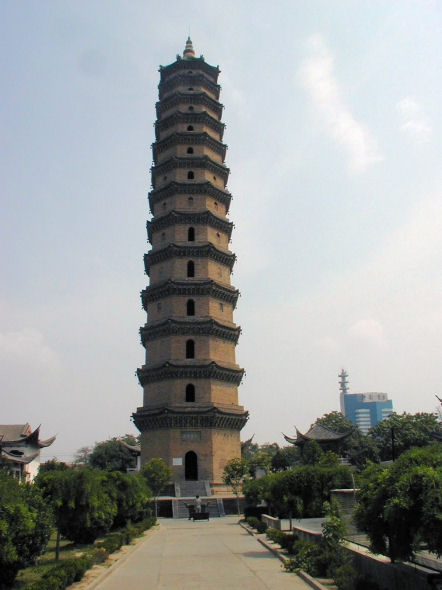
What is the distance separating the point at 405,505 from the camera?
7.87m

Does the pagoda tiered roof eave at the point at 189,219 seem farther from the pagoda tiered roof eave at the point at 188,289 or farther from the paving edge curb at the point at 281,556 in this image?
the paving edge curb at the point at 281,556

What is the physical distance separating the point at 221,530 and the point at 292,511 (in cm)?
596

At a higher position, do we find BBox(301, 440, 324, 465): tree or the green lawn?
BBox(301, 440, 324, 465): tree

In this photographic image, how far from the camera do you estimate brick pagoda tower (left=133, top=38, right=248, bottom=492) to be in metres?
33.1

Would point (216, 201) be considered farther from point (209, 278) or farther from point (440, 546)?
point (440, 546)

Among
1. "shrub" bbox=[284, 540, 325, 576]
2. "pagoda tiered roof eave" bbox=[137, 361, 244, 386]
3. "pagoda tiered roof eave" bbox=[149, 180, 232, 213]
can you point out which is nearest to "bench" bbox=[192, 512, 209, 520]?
"pagoda tiered roof eave" bbox=[137, 361, 244, 386]

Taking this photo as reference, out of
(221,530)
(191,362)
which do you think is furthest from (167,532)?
(191,362)

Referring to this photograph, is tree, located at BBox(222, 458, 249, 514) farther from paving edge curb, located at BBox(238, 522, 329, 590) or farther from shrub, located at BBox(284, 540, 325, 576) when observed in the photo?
shrub, located at BBox(284, 540, 325, 576)

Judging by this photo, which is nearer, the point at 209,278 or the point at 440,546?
the point at 440,546

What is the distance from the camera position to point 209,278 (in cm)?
3622

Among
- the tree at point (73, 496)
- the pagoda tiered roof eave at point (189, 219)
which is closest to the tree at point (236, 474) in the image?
the tree at point (73, 496)

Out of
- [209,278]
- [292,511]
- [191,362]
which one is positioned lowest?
[292,511]

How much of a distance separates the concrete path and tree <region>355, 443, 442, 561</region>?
115 inches

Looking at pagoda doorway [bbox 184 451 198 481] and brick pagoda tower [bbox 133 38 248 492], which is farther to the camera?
pagoda doorway [bbox 184 451 198 481]
